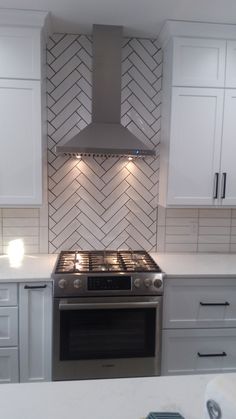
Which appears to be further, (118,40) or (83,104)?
(83,104)

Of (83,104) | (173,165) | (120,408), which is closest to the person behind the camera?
(120,408)

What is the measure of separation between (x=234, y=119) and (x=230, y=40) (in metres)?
0.57

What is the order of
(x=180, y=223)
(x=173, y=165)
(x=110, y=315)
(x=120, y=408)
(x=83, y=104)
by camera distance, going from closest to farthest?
(x=120, y=408) < (x=110, y=315) < (x=173, y=165) < (x=83, y=104) < (x=180, y=223)

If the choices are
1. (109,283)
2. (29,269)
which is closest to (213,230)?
(109,283)

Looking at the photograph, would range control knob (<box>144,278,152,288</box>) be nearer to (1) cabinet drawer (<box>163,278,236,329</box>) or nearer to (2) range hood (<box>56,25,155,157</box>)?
(1) cabinet drawer (<box>163,278,236,329</box>)

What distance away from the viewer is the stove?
2.11 meters

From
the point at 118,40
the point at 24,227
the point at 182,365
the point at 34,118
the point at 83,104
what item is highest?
the point at 118,40

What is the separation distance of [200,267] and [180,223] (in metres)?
0.54

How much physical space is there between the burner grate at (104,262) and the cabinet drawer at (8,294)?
0.99 ft

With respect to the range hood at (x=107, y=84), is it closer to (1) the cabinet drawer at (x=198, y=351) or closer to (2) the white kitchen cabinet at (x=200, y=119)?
(2) the white kitchen cabinet at (x=200, y=119)

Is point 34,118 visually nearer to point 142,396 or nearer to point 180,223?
point 180,223

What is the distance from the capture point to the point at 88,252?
2686 mm

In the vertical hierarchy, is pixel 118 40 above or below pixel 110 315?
above

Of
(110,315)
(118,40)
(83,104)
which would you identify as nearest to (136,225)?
(110,315)
